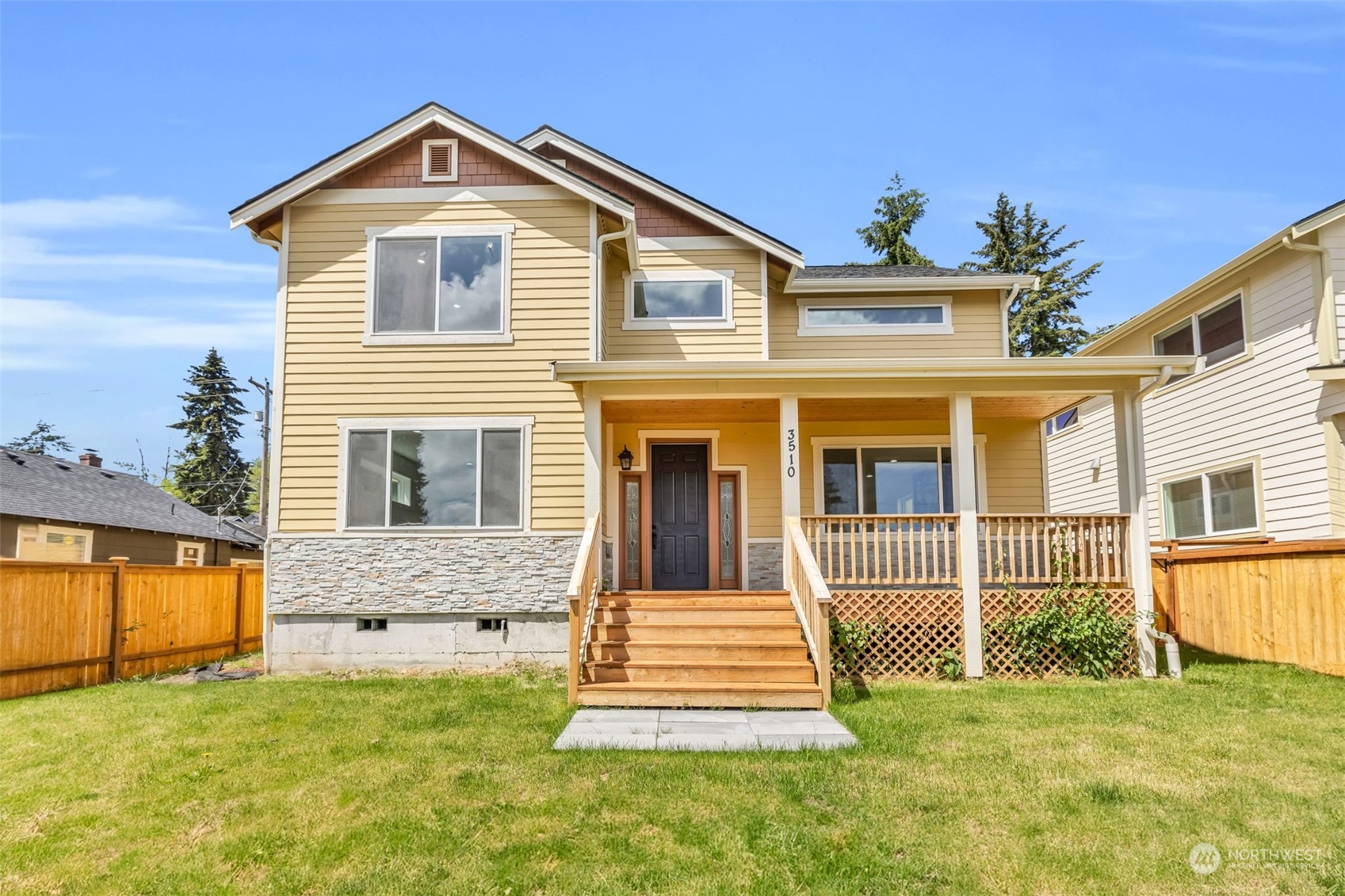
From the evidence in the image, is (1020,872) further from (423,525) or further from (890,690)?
(423,525)

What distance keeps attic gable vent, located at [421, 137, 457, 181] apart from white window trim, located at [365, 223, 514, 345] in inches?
27.3

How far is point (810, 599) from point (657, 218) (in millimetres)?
6757

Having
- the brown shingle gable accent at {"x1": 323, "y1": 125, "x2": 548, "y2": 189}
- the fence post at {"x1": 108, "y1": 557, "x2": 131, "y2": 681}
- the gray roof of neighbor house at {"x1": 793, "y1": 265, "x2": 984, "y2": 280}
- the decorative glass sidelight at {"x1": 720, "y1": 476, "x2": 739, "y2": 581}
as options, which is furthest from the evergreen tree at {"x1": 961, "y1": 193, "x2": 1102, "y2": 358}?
the fence post at {"x1": 108, "y1": 557, "x2": 131, "y2": 681}

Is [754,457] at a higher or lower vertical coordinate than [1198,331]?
lower

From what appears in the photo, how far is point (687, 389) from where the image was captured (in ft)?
32.9

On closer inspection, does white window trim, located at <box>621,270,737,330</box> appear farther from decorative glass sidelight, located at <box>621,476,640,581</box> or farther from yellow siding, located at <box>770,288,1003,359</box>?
decorative glass sidelight, located at <box>621,476,640,581</box>

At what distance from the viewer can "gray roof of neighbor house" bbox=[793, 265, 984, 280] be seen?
43.4 feet

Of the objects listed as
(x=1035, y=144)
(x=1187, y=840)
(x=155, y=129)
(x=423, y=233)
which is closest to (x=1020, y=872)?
(x=1187, y=840)

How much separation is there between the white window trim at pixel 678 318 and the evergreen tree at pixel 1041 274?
21058mm

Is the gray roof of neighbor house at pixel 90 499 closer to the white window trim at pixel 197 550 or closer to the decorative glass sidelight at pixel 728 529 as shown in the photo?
the white window trim at pixel 197 550

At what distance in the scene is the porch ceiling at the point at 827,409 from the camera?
10.7 metres

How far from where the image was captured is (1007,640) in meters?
9.54

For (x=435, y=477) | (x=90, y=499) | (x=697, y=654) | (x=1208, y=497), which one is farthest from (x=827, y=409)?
(x=90, y=499)

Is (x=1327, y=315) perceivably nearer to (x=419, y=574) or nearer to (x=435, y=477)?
(x=435, y=477)
